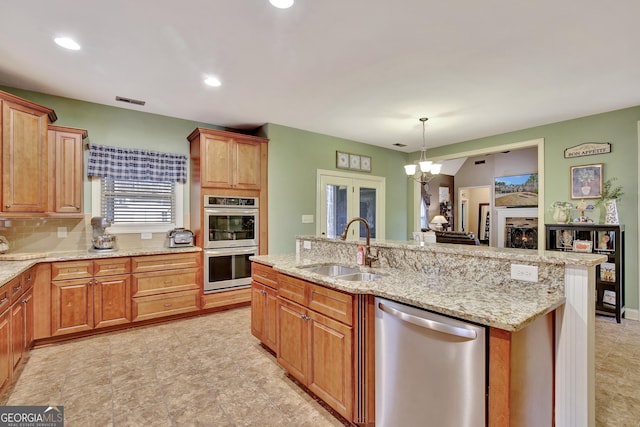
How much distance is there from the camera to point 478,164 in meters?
8.64

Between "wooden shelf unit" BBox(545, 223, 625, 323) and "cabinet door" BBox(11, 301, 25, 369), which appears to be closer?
"cabinet door" BBox(11, 301, 25, 369)

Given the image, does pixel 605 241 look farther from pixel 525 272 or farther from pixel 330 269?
pixel 330 269

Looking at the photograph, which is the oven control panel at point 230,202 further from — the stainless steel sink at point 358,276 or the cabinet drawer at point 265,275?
the stainless steel sink at point 358,276

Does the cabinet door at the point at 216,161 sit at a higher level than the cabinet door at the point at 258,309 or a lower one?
higher

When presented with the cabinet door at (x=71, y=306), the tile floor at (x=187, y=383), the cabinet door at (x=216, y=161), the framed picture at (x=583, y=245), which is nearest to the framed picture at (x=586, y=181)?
the framed picture at (x=583, y=245)

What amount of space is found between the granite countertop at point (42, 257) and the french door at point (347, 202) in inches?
84.2

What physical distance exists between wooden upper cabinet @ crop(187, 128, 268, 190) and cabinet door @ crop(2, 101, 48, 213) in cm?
151

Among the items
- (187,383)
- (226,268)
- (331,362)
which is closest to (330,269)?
(331,362)

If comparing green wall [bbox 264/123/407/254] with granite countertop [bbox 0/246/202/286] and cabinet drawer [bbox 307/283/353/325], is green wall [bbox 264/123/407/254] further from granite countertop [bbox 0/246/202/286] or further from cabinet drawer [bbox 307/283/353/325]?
cabinet drawer [bbox 307/283/353/325]

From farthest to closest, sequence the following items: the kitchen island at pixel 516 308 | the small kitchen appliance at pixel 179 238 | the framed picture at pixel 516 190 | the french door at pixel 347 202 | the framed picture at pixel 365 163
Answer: the framed picture at pixel 516 190 → the framed picture at pixel 365 163 → the french door at pixel 347 202 → the small kitchen appliance at pixel 179 238 → the kitchen island at pixel 516 308

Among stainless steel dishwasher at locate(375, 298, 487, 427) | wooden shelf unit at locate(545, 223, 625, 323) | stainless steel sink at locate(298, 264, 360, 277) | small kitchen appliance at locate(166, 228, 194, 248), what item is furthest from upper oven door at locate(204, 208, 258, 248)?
wooden shelf unit at locate(545, 223, 625, 323)

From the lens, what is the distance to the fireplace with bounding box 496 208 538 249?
723cm

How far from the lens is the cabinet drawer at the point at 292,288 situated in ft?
7.22

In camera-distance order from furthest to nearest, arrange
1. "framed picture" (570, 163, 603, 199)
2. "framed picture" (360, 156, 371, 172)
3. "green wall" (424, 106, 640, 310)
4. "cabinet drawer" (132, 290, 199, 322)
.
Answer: "framed picture" (360, 156, 371, 172), "framed picture" (570, 163, 603, 199), "green wall" (424, 106, 640, 310), "cabinet drawer" (132, 290, 199, 322)
